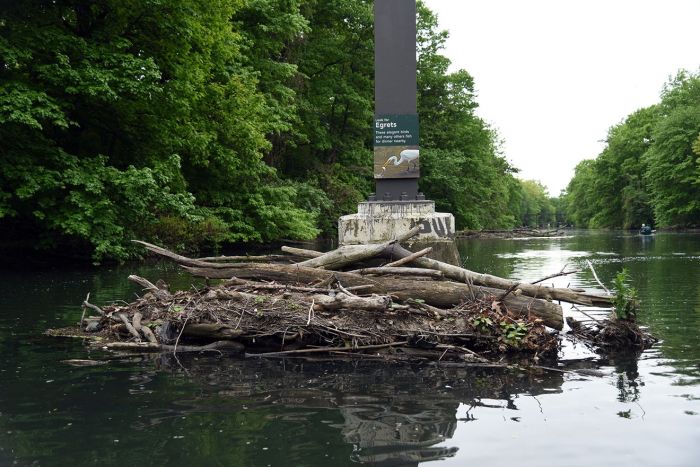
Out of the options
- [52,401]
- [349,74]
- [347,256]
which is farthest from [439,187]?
[52,401]

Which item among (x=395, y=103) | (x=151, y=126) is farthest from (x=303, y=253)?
(x=151, y=126)

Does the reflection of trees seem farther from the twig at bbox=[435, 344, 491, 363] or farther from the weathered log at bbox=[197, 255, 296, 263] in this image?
the weathered log at bbox=[197, 255, 296, 263]

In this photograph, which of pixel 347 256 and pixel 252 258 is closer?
pixel 347 256

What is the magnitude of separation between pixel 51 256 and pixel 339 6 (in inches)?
973

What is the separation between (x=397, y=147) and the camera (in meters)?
16.5

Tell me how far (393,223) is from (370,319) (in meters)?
6.33

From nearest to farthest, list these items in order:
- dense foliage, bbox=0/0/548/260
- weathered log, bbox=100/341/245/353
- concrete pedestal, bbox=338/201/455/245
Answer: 1. weathered log, bbox=100/341/245/353
2. concrete pedestal, bbox=338/201/455/245
3. dense foliage, bbox=0/0/548/260

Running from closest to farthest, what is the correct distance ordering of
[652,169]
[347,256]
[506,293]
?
[506,293]
[347,256]
[652,169]

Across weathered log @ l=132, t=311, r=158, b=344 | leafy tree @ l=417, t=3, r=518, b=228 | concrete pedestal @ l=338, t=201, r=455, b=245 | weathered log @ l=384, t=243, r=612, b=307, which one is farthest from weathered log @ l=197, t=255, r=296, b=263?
leafy tree @ l=417, t=3, r=518, b=228

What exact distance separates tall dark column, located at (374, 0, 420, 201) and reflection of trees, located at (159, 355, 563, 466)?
928cm

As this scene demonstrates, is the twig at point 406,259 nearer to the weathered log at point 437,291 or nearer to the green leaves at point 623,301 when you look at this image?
the weathered log at point 437,291

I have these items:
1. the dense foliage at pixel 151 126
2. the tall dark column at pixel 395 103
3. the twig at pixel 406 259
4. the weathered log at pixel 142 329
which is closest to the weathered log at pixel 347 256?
the twig at pixel 406 259

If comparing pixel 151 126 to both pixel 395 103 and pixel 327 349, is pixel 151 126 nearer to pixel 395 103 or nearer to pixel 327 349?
pixel 395 103

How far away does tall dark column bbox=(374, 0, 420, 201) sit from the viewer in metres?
16.5
